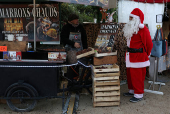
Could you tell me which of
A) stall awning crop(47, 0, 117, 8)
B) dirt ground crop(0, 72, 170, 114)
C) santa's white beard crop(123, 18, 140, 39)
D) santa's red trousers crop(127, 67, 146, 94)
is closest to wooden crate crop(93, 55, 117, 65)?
santa's red trousers crop(127, 67, 146, 94)

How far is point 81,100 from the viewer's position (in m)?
4.48

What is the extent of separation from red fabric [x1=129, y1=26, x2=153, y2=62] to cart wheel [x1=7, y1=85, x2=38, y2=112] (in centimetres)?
244

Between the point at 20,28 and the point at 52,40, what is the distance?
→ 48.5 inches

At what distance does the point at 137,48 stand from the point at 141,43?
0.15 metres

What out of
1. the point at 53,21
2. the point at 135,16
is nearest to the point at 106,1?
the point at 135,16

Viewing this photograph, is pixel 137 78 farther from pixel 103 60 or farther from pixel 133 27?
pixel 133 27

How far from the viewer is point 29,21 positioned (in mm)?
6152

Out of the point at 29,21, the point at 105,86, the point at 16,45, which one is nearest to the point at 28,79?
the point at 16,45

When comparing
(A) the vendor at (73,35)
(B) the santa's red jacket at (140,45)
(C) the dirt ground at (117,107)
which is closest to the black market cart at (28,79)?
(C) the dirt ground at (117,107)

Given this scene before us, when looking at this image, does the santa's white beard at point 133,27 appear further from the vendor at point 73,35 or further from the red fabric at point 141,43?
the vendor at point 73,35

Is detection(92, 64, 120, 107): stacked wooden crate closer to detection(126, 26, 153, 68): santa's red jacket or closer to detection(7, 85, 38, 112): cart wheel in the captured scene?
detection(126, 26, 153, 68): santa's red jacket

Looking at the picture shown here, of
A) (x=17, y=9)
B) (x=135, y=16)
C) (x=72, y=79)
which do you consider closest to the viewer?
(x=135, y=16)

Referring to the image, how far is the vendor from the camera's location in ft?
15.1

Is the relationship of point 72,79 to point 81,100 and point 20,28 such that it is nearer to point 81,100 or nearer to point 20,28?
point 81,100
